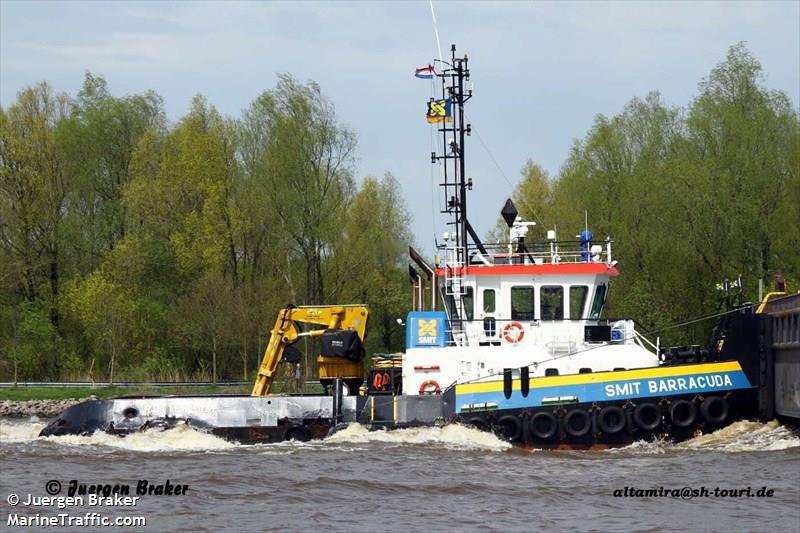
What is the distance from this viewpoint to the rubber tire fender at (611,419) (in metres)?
20.3

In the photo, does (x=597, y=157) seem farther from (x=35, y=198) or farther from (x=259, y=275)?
(x=35, y=198)

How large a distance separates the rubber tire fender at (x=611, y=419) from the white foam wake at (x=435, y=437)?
5.26 feet

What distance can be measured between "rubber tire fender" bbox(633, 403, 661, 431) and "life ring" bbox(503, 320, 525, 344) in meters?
2.45

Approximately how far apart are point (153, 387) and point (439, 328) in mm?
18898

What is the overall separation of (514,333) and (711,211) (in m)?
18.5

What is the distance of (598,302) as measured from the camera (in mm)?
21875

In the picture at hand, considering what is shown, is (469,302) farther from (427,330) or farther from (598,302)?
(598,302)

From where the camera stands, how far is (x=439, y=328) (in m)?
21.5

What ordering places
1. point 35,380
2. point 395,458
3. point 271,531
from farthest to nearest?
point 35,380 → point 395,458 → point 271,531

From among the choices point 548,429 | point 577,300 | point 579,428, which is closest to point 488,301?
point 577,300

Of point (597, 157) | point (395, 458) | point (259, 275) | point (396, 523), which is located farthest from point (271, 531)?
point (597, 157)

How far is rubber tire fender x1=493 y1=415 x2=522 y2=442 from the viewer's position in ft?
67.8

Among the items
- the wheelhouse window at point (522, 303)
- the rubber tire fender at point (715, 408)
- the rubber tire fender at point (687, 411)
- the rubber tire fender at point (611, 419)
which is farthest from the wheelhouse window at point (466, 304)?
the rubber tire fender at point (715, 408)

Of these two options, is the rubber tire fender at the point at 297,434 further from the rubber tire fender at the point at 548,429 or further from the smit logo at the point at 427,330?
the rubber tire fender at the point at 548,429
